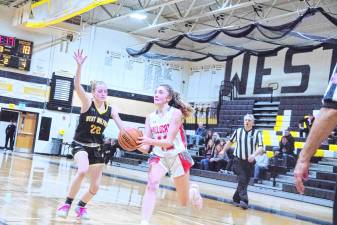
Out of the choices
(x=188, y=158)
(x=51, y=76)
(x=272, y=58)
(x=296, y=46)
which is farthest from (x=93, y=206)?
(x=51, y=76)

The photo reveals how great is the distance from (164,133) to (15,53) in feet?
65.0

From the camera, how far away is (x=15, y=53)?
24.1 m

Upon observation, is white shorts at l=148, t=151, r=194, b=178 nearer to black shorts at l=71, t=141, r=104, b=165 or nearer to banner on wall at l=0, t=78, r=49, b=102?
black shorts at l=71, t=141, r=104, b=165

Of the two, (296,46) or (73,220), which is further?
(296,46)

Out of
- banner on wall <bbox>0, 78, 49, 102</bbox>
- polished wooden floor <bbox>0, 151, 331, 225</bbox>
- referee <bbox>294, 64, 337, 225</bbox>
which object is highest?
banner on wall <bbox>0, 78, 49, 102</bbox>

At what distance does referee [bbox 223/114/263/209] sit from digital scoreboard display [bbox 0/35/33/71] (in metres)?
16.0

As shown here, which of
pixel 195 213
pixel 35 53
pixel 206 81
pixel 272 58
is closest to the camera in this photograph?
pixel 195 213

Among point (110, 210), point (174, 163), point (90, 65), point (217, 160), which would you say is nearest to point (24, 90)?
point (90, 65)

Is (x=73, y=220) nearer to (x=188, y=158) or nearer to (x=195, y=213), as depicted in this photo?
(x=188, y=158)

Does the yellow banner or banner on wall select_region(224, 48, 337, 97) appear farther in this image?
banner on wall select_region(224, 48, 337, 97)

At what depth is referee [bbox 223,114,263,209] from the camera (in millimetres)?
9758

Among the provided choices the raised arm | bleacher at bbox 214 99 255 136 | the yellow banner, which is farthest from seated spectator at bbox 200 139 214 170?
the raised arm

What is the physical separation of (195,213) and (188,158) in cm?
244

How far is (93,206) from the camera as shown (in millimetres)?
7262
